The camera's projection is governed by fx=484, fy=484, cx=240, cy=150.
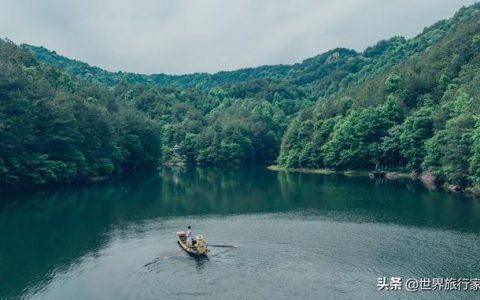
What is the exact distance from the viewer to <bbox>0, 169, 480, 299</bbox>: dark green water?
101ft

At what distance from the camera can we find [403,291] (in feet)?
95.8

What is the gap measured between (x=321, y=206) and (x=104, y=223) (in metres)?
25.7

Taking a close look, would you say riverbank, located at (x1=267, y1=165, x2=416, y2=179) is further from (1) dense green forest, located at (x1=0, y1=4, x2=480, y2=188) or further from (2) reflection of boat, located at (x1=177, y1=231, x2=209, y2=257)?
(2) reflection of boat, located at (x1=177, y1=231, x2=209, y2=257)

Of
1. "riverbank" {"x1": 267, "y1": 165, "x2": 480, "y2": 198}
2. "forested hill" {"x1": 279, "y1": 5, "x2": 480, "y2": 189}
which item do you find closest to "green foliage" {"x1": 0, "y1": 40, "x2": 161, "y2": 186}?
"riverbank" {"x1": 267, "y1": 165, "x2": 480, "y2": 198}

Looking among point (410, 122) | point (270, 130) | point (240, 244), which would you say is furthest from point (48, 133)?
point (270, 130)

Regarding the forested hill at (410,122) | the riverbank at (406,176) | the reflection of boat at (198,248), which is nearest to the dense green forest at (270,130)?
the forested hill at (410,122)

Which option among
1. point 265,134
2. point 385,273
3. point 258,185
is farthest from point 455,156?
point 265,134

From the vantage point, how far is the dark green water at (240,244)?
30.9 m

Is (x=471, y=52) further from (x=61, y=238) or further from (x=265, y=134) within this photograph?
(x=61, y=238)

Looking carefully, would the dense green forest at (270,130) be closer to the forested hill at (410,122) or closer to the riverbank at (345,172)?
the forested hill at (410,122)

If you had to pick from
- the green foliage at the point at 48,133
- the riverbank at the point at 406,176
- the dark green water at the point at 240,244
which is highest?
the green foliage at the point at 48,133

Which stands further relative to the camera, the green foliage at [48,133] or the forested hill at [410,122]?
the green foliage at [48,133]

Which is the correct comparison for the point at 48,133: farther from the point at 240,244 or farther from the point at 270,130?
the point at 270,130

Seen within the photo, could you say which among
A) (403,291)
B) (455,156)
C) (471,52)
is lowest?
(403,291)
